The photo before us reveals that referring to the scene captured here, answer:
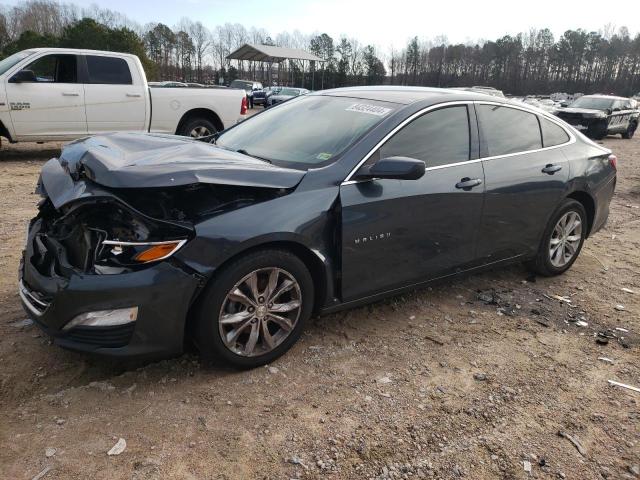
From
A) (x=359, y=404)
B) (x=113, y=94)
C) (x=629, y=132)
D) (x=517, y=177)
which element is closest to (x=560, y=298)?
(x=517, y=177)

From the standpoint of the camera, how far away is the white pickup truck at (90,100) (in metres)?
8.84

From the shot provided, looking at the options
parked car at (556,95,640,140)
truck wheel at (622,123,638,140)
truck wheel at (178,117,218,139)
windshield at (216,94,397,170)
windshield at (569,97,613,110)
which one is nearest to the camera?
windshield at (216,94,397,170)

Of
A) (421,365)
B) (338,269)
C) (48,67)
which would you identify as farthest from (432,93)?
(48,67)

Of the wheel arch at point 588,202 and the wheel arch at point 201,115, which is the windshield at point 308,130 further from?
the wheel arch at point 201,115

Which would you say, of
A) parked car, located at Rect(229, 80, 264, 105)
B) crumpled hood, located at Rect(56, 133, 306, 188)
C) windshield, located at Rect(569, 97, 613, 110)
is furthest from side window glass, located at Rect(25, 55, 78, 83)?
parked car, located at Rect(229, 80, 264, 105)

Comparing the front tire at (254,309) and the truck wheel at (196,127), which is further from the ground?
the truck wheel at (196,127)

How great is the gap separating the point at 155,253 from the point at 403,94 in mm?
2269

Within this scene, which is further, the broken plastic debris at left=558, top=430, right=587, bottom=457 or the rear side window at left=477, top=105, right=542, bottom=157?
the rear side window at left=477, top=105, right=542, bottom=157

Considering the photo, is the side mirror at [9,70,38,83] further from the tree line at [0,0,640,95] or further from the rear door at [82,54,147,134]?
the tree line at [0,0,640,95]

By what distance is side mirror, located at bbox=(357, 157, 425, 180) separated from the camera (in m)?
3.08

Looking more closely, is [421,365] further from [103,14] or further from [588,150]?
[103,14]

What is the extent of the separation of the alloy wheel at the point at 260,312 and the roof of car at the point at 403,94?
5.32 ft

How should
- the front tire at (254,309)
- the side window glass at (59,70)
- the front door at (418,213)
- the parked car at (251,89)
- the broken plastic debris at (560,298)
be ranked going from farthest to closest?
the parked car at (251,89) → the side window glass at (59,70) → the broken plastic debris at (560,298) → the front door at (418,213) → the front tire at (254,309)

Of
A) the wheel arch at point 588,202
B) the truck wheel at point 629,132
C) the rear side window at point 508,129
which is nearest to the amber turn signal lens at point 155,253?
the rear side window at point 508,129
